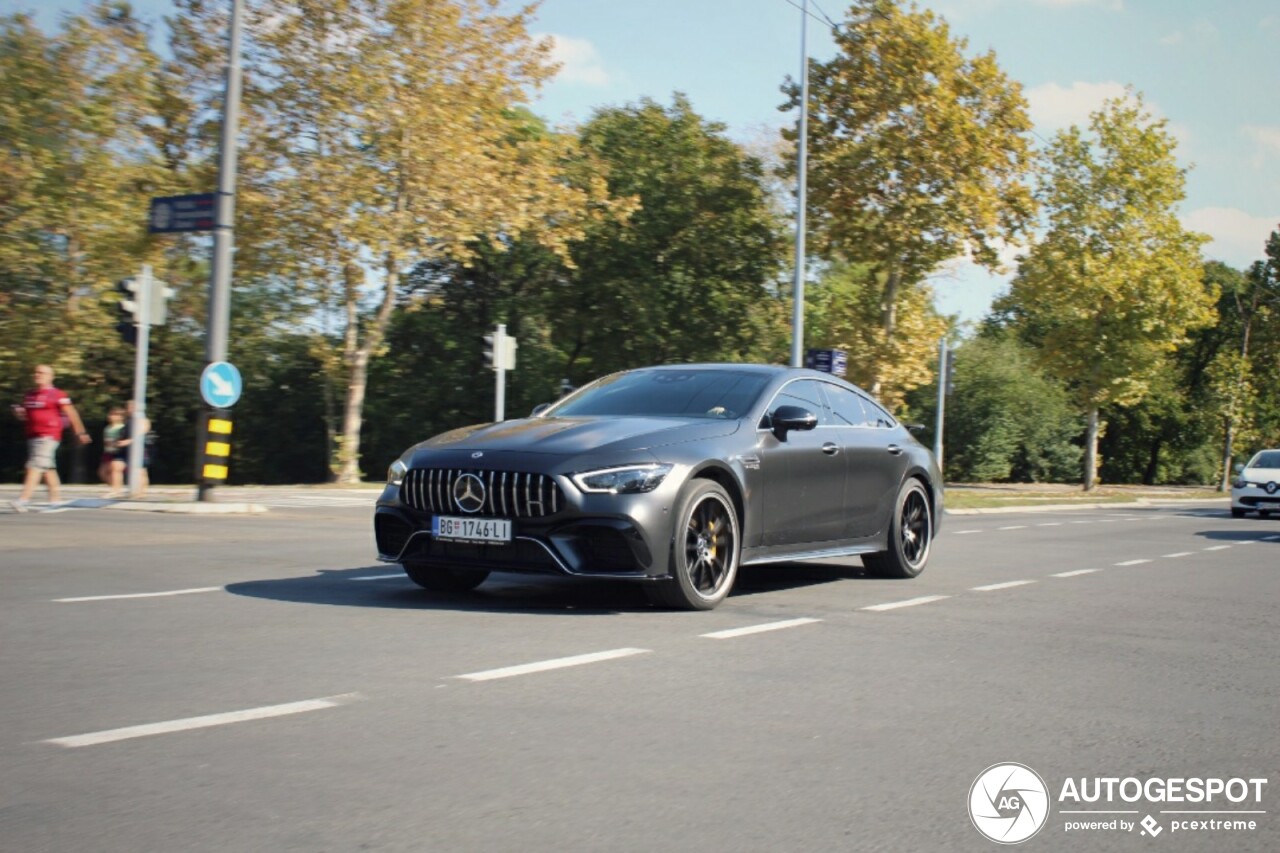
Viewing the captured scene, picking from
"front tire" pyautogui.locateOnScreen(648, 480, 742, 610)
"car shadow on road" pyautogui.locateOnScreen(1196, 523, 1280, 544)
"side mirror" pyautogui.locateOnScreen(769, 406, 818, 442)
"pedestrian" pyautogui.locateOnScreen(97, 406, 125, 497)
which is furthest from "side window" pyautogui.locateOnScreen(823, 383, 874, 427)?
"pedestrian" pyautogui.locateOnScreen(97, 406, 125, 497)

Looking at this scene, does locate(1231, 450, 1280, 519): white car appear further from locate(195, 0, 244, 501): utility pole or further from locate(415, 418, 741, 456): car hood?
locate(415, 418, 741, 456): car hood

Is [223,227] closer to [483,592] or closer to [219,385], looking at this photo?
[219,385]

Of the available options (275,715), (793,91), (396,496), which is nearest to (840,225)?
(793,91)

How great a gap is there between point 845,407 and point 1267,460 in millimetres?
25062

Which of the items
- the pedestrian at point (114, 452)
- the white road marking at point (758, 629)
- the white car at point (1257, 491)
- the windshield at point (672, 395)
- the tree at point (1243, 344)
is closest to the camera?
the white road marking at point (758, 629)

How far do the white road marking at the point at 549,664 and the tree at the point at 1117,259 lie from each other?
43.0m

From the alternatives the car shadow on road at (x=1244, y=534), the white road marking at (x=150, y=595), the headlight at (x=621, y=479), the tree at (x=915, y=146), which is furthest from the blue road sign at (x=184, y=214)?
the tree at (x=915, y=146)

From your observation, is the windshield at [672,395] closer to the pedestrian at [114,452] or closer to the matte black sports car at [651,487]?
the matte black sports car at [651,487]

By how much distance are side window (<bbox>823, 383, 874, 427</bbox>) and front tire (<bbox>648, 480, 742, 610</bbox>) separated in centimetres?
193

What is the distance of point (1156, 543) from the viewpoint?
19.5m

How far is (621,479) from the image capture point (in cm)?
823

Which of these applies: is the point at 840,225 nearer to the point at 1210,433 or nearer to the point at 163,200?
the point at 163,200

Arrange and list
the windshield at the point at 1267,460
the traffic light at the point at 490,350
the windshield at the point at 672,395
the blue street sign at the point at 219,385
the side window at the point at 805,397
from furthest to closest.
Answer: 1. the windshield at the point at 1267,460
2. the traffic light at the point at 490,350
3. the blue street sign at the point at 219,385
4. the side window at the point at 805,397
5. the windshield at the point at 672,395

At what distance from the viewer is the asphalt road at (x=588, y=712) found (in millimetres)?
4059
